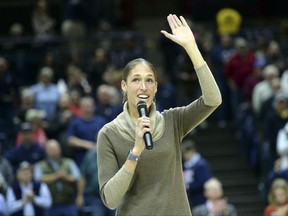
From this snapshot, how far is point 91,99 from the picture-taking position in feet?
43.2

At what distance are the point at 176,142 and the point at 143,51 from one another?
40.9 ft

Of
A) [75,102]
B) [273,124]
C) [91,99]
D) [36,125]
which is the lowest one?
[273,124]

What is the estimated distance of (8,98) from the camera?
1561 cm

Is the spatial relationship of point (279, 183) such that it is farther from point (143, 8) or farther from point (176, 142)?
point (143, 8)

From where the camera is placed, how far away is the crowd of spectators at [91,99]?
40.3 feet

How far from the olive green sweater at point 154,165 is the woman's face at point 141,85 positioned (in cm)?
13

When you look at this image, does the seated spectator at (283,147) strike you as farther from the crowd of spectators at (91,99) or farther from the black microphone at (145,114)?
the black microphone at (145,114)

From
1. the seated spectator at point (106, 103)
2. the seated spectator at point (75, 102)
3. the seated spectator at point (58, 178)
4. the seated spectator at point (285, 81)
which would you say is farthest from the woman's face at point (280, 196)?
the seated spectator at point (75, 102)

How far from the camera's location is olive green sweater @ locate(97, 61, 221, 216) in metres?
4.87

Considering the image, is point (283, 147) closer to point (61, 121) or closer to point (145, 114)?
point (61, 121)

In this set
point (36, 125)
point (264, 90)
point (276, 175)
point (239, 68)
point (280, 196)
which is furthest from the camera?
point (239, 68)

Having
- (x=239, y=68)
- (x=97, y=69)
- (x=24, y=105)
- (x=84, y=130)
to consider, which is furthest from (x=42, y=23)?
(x=84, y=130)

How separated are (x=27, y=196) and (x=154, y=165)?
6907 millimetres

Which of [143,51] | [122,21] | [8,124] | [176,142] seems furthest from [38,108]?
[176,142]
